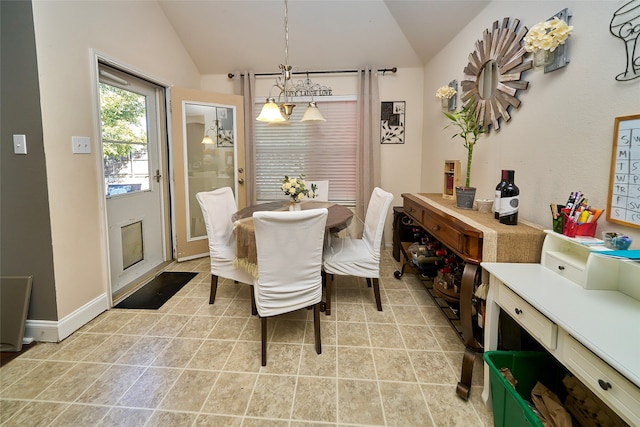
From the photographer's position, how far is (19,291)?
2047 millimetres

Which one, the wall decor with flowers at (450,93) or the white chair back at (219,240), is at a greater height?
the wall decor with flowers at (450,93)

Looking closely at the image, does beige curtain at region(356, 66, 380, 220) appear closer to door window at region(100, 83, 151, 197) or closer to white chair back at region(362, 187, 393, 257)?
white chair back at region(362, 187, 393, 257)

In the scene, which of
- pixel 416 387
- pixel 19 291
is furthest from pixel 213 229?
pixel 416 387

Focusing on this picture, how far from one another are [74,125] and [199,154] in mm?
1636

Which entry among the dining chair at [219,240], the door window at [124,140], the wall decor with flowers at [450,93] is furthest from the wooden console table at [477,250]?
the door window at [124,140]

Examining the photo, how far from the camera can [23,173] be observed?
1970 mm

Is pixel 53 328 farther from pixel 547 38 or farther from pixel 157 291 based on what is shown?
pixel 547 38

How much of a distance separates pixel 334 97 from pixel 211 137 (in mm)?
1652

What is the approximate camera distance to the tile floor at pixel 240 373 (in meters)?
1.48

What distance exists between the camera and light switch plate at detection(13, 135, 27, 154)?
194 cm

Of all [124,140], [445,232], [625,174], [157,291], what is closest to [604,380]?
[625,174]

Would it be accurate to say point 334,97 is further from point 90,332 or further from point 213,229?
point 90,332

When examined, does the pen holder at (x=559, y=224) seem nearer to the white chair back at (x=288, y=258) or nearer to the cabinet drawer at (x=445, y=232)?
the cabinet drawer at (x=445, y=232)

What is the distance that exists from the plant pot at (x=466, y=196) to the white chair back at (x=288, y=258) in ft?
3.35
